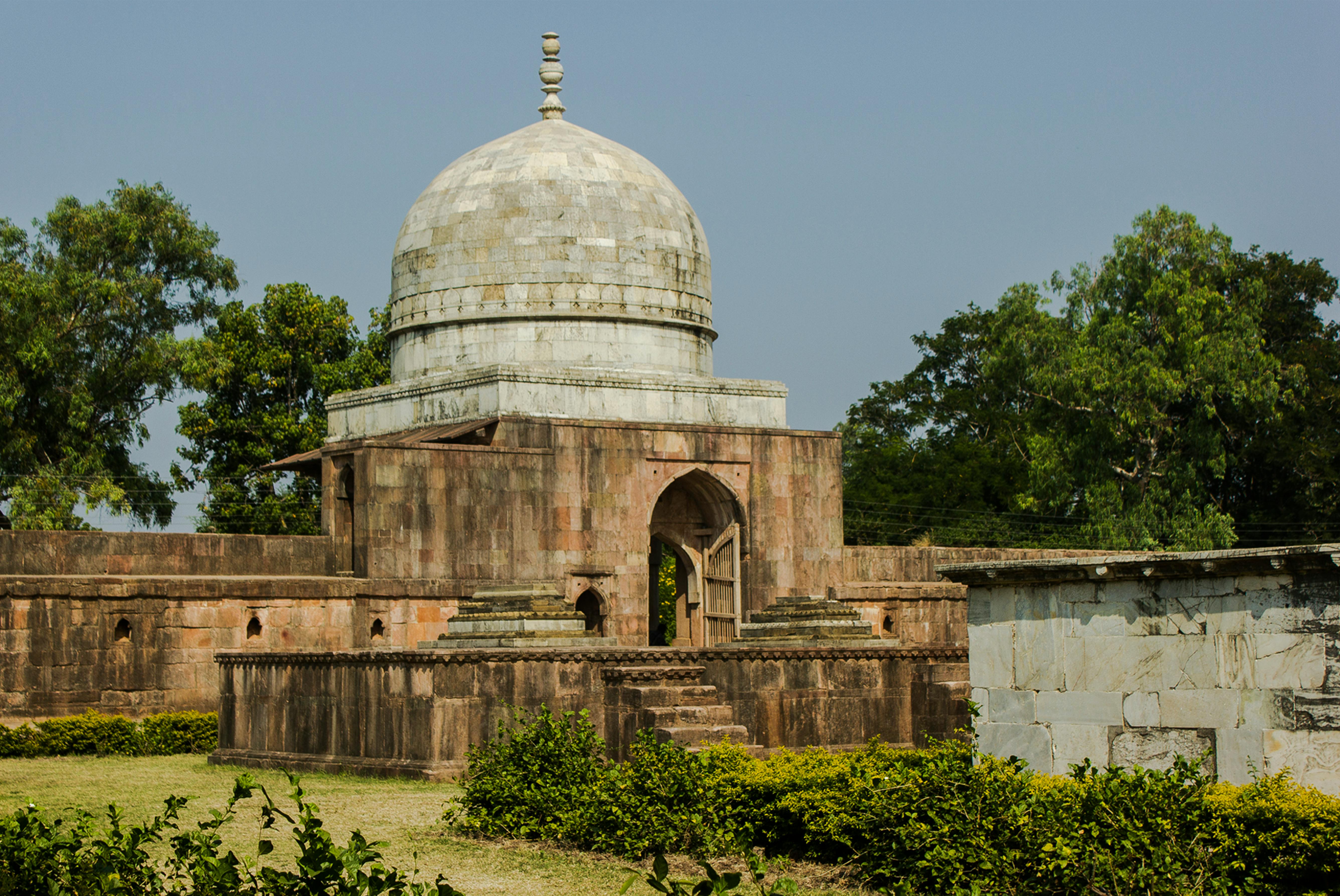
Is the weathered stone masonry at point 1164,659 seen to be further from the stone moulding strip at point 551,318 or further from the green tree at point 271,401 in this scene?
the green tree at point 271,401

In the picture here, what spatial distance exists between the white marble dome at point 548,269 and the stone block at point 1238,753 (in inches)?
657

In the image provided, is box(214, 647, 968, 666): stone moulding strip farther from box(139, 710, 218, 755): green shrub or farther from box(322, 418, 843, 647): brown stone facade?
box(322, 418, 843, 647): brown stone facade

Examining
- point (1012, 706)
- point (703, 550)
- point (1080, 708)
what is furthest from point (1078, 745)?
point (703, 550)

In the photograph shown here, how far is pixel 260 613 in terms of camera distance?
22.8 meters

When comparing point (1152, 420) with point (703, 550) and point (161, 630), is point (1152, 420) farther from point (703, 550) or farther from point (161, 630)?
point (161, 630)

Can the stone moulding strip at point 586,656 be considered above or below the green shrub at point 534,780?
above

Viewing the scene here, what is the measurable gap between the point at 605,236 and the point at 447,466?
5508 mm

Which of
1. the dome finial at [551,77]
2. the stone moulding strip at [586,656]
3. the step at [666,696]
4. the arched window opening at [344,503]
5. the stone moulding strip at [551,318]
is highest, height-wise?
the dome finial at [551,77]

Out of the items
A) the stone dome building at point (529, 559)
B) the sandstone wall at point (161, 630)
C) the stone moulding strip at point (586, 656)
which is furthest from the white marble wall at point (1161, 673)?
the sandstone wall at point (161, 630)

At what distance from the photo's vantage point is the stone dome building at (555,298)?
26641mm

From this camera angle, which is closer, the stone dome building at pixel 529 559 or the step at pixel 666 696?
the step at pixel 666 696

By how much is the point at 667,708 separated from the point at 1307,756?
7.16 meters

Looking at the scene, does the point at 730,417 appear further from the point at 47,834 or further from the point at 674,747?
the point at 47,834

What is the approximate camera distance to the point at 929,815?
10.1 metres
